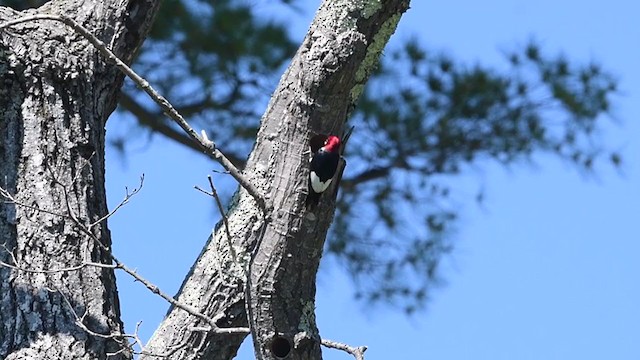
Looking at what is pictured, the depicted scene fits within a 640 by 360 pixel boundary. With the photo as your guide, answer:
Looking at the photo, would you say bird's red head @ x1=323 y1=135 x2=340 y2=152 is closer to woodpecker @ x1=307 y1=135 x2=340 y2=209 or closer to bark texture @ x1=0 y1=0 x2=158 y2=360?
woodpecker @ x1=307 y1=135 x2=340 y2=209

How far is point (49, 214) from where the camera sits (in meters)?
1.81

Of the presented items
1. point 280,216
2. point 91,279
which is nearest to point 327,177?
point 280,216

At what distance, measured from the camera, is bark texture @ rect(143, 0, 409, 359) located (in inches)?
64.5

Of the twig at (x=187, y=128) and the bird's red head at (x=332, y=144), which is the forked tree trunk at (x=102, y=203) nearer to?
the bird's red head at (x=332, y=144)

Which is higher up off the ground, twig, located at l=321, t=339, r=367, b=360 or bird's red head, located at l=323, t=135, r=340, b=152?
bird's red head, located at l=323, t=135, r=340, b=152

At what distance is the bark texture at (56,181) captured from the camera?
1.76 metres

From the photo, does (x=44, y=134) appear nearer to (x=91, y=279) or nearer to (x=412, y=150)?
(x=91, y=279)

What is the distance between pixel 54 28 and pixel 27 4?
1.38m

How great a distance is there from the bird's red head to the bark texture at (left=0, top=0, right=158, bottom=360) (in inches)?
14.2

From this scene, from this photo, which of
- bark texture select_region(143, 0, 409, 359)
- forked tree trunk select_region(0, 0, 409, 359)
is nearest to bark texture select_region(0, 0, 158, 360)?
forked tree trunk select_region(0, 0, 409, 359)

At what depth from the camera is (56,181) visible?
1.78m

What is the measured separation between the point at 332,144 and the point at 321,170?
0.07 m

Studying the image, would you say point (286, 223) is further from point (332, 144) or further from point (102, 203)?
point (102, 203)

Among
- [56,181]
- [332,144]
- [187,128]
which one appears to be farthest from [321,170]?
[56,181]
